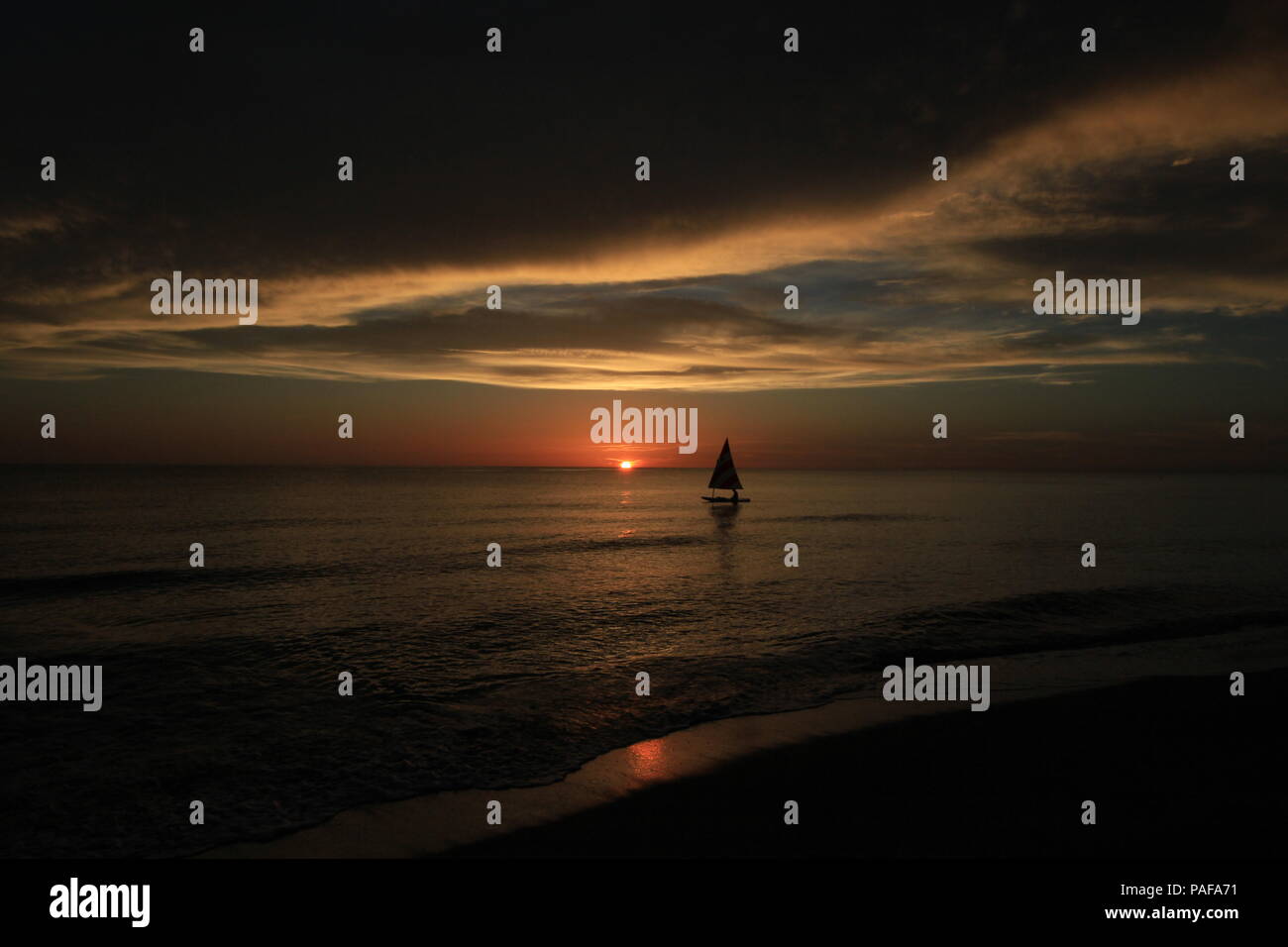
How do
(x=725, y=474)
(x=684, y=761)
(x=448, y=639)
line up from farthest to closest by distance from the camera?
(x=725, y=474), (x=448, y=639), (x=684, y=761)

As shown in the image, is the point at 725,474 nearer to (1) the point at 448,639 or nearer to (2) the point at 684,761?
(1) the point at 448,639

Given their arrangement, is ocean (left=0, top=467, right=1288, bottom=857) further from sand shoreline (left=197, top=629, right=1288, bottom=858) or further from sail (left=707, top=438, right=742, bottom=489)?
sail (left=707, top=438, right=742, bottom=489)

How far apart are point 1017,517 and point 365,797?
72667mm

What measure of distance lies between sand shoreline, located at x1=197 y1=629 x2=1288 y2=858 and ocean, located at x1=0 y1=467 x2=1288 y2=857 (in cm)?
50

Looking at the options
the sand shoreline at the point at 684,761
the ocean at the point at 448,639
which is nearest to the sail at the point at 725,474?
the ocean at the point at 448,639

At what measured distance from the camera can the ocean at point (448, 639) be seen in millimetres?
10250

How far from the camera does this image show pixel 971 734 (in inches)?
454

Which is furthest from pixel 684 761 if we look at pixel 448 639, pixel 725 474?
pixel 725 474

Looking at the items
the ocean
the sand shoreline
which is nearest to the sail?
the ocean

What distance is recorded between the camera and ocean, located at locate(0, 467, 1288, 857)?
1025 centimetres

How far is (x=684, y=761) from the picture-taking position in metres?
10.7

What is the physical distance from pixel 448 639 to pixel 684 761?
11019mm

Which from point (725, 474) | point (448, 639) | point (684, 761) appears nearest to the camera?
point (684, 761)

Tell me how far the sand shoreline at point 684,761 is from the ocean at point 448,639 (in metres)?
0.50
